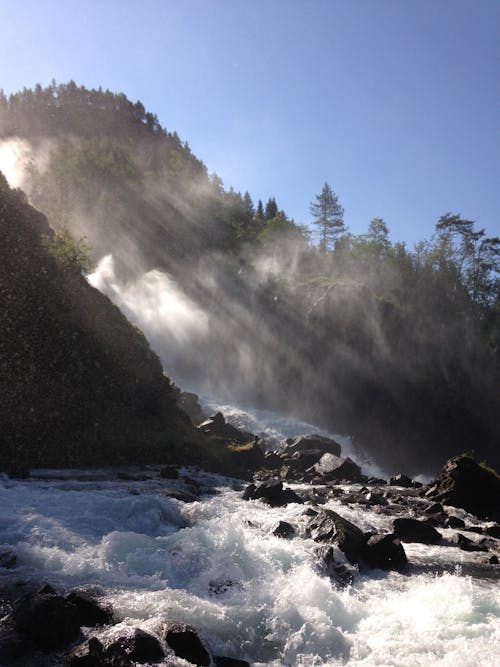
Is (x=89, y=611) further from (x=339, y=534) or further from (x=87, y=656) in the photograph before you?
(x=339, y=534)

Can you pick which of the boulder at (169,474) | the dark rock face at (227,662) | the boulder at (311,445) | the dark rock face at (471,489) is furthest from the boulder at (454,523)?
the boulder at (311,445)

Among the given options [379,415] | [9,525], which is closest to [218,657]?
[9,525]

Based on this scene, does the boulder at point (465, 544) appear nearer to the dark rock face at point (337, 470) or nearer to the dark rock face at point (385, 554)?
the dark rock face at point (385, 554)

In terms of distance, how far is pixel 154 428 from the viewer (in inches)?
1129

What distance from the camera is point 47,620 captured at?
738 cm

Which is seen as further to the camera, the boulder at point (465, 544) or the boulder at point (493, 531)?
the boulder at point (493, 531)

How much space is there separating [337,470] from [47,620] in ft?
81.0

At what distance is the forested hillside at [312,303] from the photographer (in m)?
50.8

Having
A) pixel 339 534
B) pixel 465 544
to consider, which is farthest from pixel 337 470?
pixel 339 534

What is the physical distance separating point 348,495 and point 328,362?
30.0m

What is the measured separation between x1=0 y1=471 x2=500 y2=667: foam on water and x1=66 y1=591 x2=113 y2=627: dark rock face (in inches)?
10.8

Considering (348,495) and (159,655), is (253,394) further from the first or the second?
(159,655)

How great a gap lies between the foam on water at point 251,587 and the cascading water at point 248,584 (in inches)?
1.1

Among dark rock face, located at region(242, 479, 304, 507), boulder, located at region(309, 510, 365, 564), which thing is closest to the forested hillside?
dark rock face, located at region(242, 479, 304, 507)
